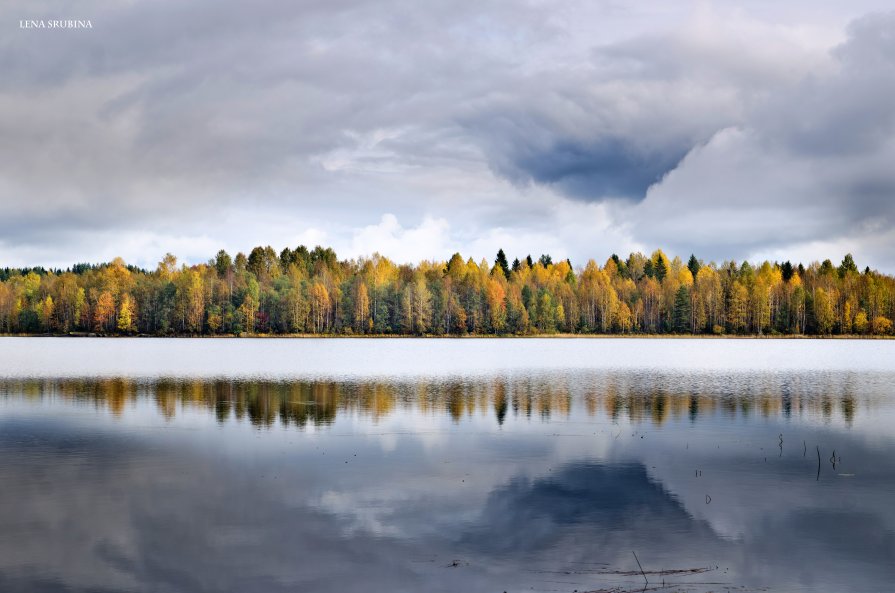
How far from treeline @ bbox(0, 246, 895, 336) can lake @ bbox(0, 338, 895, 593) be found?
424ft

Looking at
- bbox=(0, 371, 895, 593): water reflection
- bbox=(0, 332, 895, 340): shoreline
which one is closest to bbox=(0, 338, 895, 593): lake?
bbox=(0, 371, 895, 593): water reflection

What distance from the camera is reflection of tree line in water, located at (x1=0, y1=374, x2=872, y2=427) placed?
36.2 meters

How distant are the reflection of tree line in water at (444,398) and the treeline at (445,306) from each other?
11857cm

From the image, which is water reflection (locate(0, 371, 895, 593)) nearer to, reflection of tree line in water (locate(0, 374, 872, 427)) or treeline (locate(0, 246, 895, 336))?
reflection of tree line in water (locate(0, 374, 872, 427))

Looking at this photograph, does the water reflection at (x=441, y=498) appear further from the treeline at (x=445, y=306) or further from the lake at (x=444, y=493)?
the treeline at (x=445, y=306)

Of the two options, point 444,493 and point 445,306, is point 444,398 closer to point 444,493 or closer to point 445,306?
point 444,493

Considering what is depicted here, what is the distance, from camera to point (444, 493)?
2023cm

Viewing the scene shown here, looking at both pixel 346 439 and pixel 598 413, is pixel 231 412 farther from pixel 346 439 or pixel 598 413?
pixel 598 413

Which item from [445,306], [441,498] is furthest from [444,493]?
[445,306]

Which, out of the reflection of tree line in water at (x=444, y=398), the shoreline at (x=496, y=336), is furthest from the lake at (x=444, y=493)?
the shoreline at (x=496, y=336)

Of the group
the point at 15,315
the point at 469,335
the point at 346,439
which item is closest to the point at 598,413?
the point at 346,439

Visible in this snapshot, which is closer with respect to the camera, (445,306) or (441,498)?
(441,498)

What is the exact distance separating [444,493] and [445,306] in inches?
6016

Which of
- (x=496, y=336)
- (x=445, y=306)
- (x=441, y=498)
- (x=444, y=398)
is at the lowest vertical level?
(x=441, y=498)
